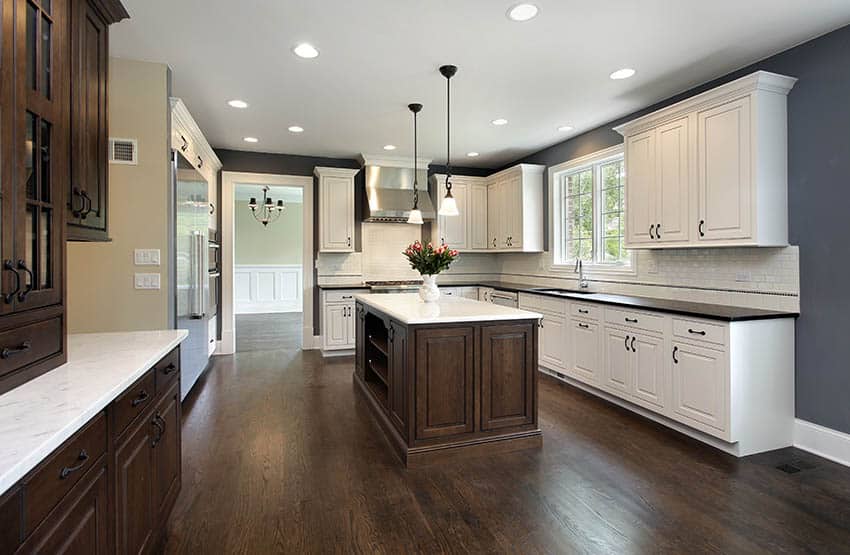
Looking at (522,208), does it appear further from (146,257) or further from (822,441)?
(146,257)

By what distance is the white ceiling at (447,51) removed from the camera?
266 centimetres

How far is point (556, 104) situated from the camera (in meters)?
4.26

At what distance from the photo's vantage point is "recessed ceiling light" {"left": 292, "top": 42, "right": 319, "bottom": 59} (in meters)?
3.06

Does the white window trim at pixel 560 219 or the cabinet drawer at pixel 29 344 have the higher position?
the white window trim at pixel 560 219

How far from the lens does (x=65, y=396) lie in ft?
4.25

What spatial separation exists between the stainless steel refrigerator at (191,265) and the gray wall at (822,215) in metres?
4.27

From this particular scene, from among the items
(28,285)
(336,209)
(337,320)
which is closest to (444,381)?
(28,285)

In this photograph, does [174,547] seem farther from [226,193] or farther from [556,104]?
[226,193]

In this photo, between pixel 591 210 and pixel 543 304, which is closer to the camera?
pixel 543 304

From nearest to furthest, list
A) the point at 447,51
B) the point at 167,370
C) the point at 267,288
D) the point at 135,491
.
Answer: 1. the point at 135,491
2. the point at 167,370
3. the point at 447,51
4. the point at 267,288

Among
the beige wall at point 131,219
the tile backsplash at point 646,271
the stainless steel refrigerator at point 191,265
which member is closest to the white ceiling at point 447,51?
the beige wall at point 131,219

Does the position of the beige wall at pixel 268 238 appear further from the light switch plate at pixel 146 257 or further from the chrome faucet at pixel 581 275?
the light switch plate at pixel 146 257

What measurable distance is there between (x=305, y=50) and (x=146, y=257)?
6.02ft

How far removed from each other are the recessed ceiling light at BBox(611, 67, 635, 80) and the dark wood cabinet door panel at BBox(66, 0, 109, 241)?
326cm
